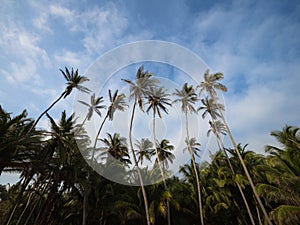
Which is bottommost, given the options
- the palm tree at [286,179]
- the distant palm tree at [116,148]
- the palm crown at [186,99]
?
the palm tree at [286,179]

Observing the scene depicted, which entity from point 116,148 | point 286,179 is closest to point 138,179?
point 116,148

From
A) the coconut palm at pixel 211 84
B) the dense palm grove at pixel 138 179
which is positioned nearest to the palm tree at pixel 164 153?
the dense palm grove at pixel 138 179

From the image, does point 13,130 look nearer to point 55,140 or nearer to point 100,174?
point 55,140

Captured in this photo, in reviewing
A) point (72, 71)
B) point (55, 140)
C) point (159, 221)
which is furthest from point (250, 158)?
point (72, 71)

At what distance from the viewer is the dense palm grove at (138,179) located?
1463 cm

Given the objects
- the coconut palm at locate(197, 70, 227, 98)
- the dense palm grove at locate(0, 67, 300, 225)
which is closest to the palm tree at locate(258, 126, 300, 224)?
the dense palm grove at locate(0, 67, 300, 225)

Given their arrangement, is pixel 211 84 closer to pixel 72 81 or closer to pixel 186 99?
pixel 186 99

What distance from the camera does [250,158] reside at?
26094mm

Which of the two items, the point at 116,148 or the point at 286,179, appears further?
the point at 116,148

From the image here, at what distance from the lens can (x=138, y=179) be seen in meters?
24.2

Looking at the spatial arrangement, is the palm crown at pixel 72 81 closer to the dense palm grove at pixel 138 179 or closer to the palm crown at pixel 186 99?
the dense palm grove at pixel 138 179

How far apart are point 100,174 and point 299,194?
1804 cm

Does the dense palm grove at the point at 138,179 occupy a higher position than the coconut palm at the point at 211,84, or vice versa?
the coconut palm at the point at 211,84

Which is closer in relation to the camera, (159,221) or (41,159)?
(41,159)
